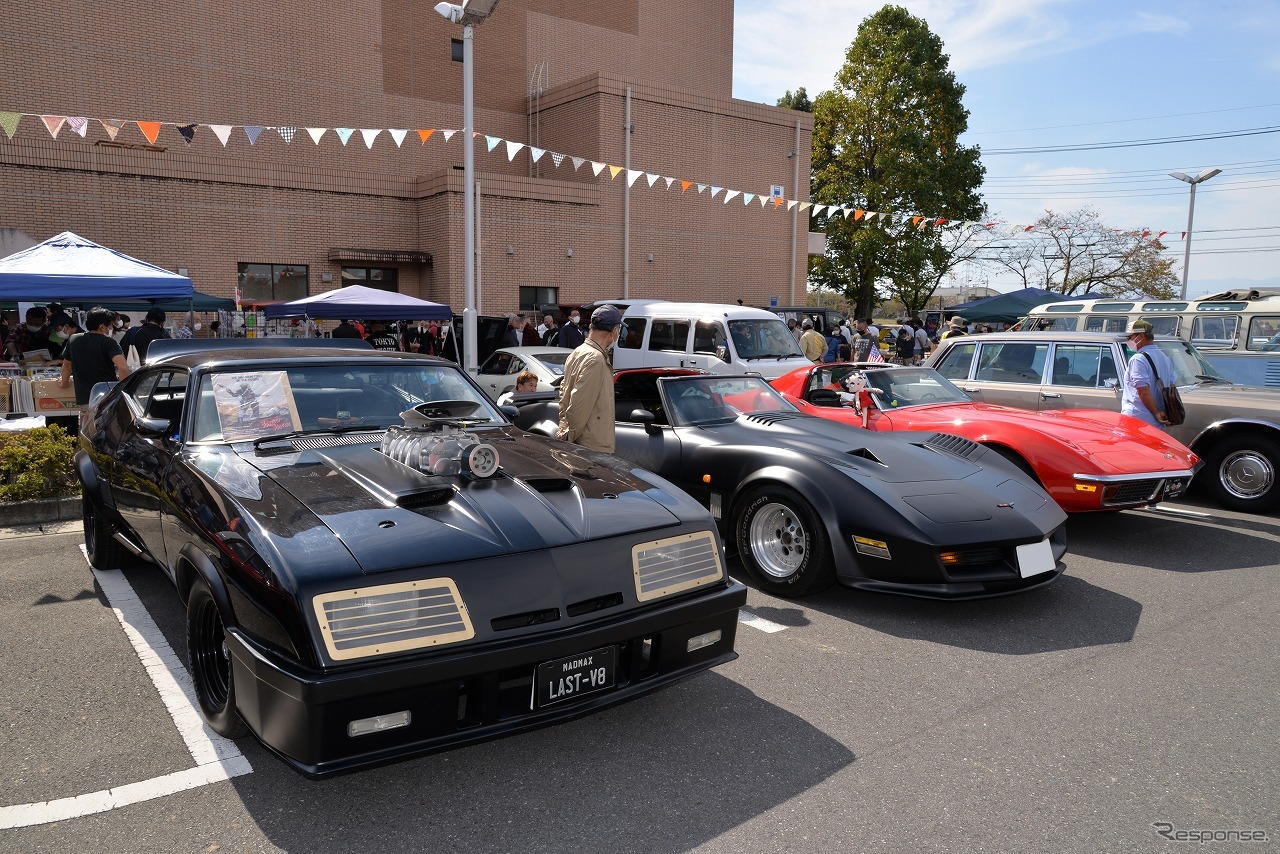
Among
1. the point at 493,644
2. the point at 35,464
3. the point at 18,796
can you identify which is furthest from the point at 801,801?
the point at 35,464

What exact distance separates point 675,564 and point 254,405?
2.14m

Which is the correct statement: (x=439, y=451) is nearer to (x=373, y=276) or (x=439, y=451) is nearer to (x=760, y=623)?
(x=760, y=623)

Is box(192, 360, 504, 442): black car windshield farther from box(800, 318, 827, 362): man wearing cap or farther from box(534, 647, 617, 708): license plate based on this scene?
box(800, 318, 827, 362): man wearing cap

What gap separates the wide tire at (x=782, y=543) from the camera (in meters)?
4.78

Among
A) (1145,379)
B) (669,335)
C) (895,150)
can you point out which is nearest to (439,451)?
(1145,379)

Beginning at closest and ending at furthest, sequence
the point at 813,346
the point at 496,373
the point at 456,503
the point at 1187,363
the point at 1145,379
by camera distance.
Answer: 1. the point at 456,503
2. the point at 1145,379
3. the point at 1187,363
4. the point at 496,373
5. the point at 813,346

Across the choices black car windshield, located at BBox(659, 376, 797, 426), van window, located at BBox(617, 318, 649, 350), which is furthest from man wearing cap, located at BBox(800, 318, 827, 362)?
black car windshield, located at BBox(659, 376, 797, 426)

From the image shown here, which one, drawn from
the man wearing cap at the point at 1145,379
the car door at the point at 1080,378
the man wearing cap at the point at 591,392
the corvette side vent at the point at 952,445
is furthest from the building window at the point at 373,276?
the corvette side vent at the point at 952,445

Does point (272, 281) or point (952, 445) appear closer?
point (952, 445)

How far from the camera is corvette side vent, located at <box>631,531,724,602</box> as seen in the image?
3170 mm

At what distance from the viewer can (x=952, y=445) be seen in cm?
568

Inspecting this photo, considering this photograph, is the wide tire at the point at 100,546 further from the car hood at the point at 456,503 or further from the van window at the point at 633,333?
the van window at the point at 633,333

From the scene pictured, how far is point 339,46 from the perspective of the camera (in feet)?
72.6

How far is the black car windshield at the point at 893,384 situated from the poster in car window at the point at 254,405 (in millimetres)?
4591
